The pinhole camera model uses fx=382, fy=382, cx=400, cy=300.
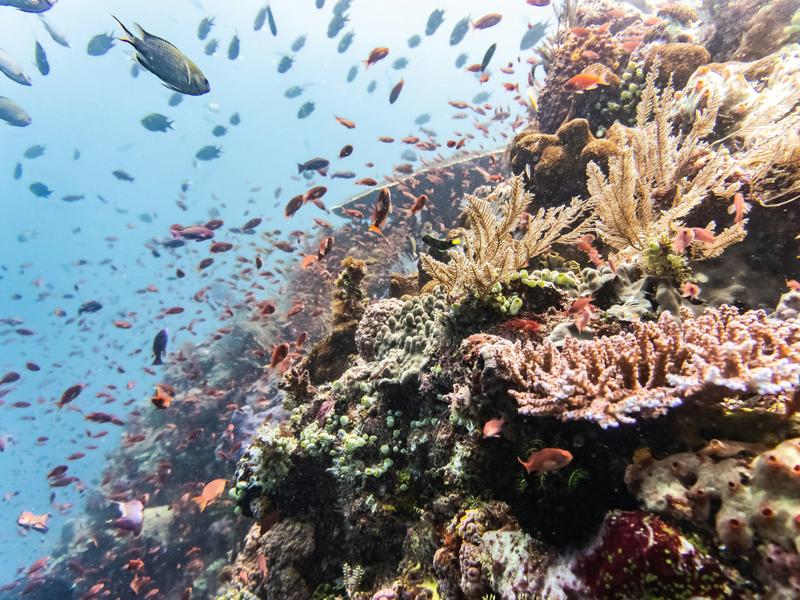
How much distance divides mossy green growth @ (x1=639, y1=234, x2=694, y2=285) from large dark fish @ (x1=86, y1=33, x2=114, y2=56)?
1983cm

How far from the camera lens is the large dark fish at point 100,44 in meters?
14.7

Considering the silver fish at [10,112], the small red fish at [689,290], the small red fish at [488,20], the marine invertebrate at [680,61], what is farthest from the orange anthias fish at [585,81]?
the silver fish at [10,112]

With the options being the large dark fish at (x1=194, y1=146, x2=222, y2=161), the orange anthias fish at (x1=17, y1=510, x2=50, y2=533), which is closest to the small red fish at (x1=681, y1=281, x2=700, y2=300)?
the orange anthias fish at (x1=17, y1=510, x2=50, y2=533)

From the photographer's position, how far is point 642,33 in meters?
9.66

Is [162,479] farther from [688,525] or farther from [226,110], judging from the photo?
[226,110]

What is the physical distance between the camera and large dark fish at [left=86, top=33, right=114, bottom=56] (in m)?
14.7

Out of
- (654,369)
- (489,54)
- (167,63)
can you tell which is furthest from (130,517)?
(489,54)

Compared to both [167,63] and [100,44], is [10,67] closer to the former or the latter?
[100,44]

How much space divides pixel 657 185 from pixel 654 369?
9.09 feet

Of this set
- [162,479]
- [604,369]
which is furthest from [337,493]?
[162,479]

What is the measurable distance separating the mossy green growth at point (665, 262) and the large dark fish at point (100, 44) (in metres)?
19.8

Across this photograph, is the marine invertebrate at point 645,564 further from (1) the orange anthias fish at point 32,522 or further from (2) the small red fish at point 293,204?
(1) the orange anthias fish at point 32,522

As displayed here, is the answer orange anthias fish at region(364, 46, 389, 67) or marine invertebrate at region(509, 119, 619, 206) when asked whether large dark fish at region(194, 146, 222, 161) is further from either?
marine invertebrate at region(509, 119, 619, 206)

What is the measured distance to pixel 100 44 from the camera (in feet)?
48.9
